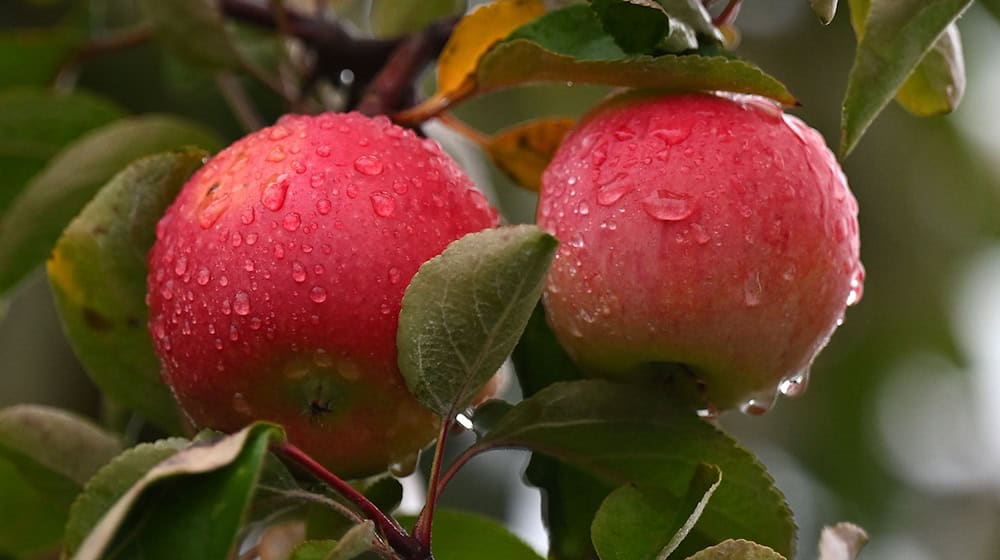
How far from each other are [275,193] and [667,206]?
209mm

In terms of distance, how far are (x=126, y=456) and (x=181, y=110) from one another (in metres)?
1.00

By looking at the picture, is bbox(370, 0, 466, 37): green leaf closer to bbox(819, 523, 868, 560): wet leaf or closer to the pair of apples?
the pair of apples

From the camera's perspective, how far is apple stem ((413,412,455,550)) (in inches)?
21.8

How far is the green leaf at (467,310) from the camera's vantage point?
1.75 ft

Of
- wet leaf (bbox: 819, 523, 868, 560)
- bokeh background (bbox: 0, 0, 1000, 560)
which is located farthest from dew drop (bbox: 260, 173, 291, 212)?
bokeh background (bbox: 0, 0, 1000, 560)

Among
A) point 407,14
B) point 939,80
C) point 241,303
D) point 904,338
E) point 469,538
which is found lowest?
point 904,338

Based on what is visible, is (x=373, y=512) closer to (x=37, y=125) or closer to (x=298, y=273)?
(x=298, y=273)

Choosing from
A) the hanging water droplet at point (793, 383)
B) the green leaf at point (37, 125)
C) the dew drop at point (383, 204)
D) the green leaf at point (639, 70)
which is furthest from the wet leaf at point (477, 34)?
the green leaf at point (37, 125)

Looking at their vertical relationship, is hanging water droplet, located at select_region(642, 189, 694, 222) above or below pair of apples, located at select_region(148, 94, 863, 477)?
above

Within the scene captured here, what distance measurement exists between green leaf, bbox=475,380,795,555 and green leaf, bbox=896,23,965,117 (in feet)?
0.81

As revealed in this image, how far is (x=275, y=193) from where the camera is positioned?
608mm

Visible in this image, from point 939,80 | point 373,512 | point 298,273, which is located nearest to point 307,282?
point 298,273

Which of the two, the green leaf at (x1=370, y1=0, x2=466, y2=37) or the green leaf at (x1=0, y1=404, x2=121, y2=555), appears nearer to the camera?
the green leaf at (x1=0, y1=404, x2=121, y2=555)

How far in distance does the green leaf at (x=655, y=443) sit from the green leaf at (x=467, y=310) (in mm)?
75
